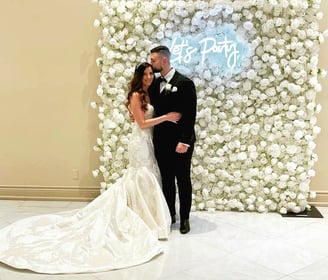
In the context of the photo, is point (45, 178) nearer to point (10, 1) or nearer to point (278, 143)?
point (10, 1)

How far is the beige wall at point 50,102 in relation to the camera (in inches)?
191

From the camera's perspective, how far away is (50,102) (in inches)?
198

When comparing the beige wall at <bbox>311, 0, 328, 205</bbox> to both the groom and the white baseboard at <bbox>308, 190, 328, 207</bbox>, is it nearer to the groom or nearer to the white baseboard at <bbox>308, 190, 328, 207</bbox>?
the white baseboard at <bbox>308, 190, 328, 207</bbox>

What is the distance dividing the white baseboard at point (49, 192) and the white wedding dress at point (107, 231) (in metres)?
0.74

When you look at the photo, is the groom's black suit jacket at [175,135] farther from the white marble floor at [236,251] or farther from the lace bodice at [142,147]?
the white marble floor at [236,251]

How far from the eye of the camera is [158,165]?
4121 mm

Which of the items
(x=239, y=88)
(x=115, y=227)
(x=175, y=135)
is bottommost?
(x=115, y=227)

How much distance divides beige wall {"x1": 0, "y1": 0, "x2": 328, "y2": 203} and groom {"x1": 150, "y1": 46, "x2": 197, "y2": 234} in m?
1.17

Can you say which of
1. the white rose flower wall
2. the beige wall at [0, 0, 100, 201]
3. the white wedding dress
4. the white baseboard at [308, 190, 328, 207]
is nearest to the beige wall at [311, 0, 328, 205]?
the white baseboard at [308, 190, 328, 207]

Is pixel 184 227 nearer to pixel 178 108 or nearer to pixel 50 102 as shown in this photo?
pixel 178 108

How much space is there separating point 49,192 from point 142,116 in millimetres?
1889

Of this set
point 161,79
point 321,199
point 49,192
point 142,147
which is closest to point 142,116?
point 142,147

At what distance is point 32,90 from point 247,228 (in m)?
2.88

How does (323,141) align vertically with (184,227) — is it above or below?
above
